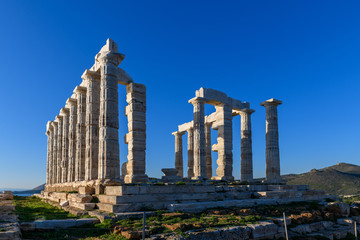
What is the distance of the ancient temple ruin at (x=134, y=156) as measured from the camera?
53.1 feet

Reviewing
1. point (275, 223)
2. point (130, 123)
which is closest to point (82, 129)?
point (130, 123)

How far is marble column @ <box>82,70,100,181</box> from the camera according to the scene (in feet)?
71.3

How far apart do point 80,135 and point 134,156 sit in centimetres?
567

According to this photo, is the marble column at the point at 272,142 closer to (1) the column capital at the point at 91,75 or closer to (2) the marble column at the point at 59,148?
(1) the column capital at the point at 91,75

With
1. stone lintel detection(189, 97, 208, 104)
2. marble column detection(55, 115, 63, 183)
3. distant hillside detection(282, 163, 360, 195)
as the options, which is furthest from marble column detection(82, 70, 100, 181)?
distant hillside detection(282, 163, 360, 195)

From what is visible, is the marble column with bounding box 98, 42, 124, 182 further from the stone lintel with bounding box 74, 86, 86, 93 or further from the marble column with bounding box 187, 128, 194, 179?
the marble column with bounding box 187, 128, 194, 179

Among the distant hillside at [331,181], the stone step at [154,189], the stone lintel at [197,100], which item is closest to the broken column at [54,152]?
the stone lintel at [197,100]

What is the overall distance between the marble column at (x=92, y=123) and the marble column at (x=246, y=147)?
625 inches

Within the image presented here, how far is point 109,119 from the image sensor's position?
1978cm

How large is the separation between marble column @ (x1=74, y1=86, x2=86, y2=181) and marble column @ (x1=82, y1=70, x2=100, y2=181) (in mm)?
2433

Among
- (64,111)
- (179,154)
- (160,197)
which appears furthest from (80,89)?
(179,154)

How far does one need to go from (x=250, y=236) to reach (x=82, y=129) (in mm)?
17540

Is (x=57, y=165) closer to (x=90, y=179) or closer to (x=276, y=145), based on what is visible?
(x=90, y=179)

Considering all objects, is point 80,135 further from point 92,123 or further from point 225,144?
point 225,144
